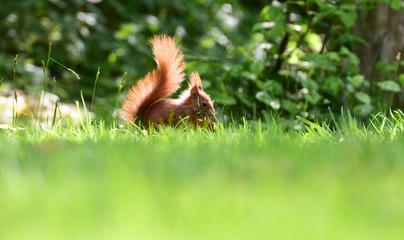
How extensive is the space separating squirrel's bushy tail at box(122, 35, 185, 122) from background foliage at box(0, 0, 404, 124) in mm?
369

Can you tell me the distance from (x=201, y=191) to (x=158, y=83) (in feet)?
7.50

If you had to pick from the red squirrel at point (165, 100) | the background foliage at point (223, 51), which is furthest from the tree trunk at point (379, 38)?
the red squirrel at point (165, 100)

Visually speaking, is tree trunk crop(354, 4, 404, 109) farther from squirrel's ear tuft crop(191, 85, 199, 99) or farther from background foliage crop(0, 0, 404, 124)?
squirrel's ear tuft crop(191, 85, 199, 99)

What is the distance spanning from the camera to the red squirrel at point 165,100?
4340 mm

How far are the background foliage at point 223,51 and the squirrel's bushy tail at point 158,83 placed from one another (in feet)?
1.21

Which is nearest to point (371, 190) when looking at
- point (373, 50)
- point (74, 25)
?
point (373, 50)

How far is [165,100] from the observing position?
4.42m

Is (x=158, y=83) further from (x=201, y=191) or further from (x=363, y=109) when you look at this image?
(x=201, y=191)

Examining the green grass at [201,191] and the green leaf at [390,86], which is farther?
the green leaf at [390,86]

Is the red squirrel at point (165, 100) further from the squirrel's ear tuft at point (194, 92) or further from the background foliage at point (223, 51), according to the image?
the background foliage at point (223, 51)

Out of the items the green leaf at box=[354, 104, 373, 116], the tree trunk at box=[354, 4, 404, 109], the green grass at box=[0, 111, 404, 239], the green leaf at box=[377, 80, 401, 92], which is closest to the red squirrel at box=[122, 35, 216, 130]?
Answer: the green grass at box=[0, 111, 404, 239]

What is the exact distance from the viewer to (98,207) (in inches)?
83.6

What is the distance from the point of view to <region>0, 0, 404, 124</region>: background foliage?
572 centimetres

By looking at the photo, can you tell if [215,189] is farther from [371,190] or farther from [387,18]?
[387,18]
